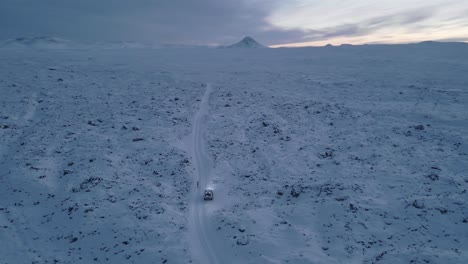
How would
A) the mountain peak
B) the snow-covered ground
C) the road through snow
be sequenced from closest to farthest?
the road through snow → the snow-covered ground → the mountain peak

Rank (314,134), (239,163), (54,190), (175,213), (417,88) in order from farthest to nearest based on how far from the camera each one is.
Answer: (417,88) → (314,134) → (239,163) → (54,190) → (175,213)

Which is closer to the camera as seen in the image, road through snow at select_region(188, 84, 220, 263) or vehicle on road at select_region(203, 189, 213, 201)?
road through snow at select_region(188, 84, 220, 263)

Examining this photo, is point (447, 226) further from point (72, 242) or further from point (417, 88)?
point (417, 88)

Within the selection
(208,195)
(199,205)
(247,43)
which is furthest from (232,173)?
(247,43)

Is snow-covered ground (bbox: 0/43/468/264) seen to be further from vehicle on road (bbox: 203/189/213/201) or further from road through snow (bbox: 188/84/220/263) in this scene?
vehicle on road (bbox: 203/189/213/201)

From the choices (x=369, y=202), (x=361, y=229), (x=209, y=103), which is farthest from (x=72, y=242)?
(x=209, y=103)

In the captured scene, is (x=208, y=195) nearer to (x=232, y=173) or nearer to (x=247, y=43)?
(x=232, y=173)

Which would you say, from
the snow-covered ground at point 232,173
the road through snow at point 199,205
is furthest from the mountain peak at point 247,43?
→ the road through snow at point 199,205

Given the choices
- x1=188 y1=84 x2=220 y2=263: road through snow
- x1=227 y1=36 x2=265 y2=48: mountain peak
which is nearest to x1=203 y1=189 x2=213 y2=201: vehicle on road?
x1=188 y1=84 x2=220 y2=263: road through snow
